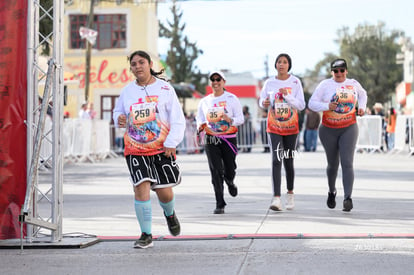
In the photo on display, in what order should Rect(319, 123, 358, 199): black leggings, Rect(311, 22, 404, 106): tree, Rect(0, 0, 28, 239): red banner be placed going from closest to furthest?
Rect(0, 0, 28, 239): red banner
Rect(319, 123, 358, 199): black leggings
Rect(311, 22, 404, 106): tree

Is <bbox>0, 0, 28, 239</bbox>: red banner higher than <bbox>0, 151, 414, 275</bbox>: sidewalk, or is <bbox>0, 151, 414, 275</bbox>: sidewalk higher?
<bbox>0, 0, 28, 239</bbox>: red banner

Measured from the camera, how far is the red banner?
751 cm

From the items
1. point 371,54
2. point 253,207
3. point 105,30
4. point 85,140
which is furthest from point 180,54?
point 253,207

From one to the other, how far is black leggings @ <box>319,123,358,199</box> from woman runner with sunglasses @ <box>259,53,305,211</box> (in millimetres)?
402

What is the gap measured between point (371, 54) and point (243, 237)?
69.1 metres

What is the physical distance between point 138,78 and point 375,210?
12.9 feet

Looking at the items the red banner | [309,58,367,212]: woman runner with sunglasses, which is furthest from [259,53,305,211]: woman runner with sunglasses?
the red banner

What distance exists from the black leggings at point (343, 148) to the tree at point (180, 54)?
65.4m

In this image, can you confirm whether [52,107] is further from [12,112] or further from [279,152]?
[279,152]

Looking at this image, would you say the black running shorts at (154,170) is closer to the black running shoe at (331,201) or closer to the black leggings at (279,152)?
the black leggings at (279,152)

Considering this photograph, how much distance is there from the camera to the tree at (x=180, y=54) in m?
76.2

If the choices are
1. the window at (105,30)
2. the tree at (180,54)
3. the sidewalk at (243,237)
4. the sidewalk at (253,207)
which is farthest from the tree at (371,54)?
the sidewalk at (243,237)

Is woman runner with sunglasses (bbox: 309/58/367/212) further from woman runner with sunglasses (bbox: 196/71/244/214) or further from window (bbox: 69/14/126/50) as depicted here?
window (bbox: 69/14/126/50)

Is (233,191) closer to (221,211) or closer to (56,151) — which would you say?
(221,211)
